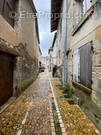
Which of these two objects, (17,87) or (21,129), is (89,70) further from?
(17,87)

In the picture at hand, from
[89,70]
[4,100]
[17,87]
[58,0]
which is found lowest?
[4,100]

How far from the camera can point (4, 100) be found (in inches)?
105

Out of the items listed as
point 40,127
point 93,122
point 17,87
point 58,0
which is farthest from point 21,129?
point 58,0

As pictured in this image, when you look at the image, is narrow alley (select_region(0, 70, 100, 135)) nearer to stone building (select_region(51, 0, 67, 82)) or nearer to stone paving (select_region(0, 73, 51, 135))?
stone paving (select_region(0, 73, 51, 135))

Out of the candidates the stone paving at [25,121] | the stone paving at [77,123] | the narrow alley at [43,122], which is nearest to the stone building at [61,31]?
the stone paving at [77,123]

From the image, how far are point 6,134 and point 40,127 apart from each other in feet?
2.40

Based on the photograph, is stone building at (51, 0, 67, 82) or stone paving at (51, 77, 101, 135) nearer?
stone paving at (51, 77, 101, 135)

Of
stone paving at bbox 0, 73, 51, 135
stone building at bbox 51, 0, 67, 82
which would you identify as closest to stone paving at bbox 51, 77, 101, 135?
stone paving at bbox 0, 73, 51, 135

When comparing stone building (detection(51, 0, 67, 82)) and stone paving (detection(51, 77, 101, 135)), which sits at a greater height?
stone building (detection(51, 0, 67, 82))

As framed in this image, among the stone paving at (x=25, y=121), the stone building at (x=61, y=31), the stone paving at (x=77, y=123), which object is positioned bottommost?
the stone paving at (x=77, y=123)

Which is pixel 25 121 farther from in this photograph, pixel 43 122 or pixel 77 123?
pixel 77 123

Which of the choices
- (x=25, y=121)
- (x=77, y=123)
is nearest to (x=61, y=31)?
(x=77, y=123)

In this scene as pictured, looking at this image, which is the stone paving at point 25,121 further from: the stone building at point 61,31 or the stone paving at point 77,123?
the stone building at point 61,31

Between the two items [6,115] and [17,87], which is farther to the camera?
[17,87]
